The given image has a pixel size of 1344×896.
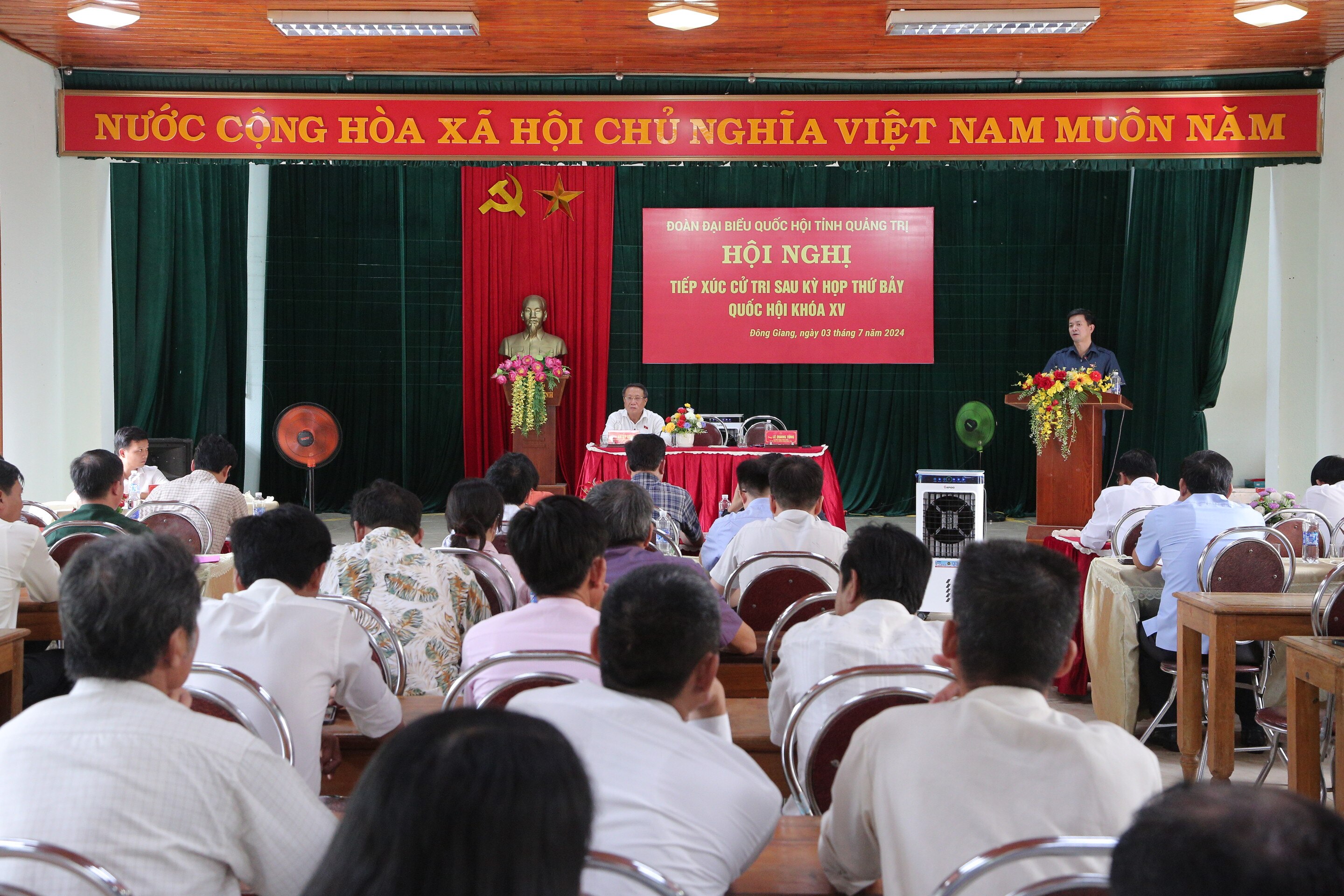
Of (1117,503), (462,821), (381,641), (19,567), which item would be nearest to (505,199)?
(1117,503)

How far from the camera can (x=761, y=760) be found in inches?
89.4

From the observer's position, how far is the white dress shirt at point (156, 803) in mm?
1180

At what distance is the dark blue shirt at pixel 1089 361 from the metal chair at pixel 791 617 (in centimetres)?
508

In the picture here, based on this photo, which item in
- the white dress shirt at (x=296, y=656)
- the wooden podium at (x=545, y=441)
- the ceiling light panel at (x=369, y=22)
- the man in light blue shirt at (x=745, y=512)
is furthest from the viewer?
the wooden podium at (x=545, y=441)

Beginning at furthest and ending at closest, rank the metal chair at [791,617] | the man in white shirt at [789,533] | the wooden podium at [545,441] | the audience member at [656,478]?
the wooden podium at [545,441]
the audience member at [656,478]
the man in white shirt at [789,533]
the metal chair at [791,617]

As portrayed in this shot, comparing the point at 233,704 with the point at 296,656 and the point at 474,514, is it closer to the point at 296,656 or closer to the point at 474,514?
the point at 296,656

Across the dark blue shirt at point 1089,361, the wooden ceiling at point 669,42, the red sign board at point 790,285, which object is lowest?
the dark blue shirt at point 1089,361

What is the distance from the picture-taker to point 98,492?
3.93m

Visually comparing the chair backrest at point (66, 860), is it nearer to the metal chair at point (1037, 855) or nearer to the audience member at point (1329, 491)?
the metal chair at point (1037, 855)

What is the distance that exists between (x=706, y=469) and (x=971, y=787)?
6.02 meters

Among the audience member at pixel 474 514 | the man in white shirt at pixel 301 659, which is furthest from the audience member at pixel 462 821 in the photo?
the audience member at pixel 474 514

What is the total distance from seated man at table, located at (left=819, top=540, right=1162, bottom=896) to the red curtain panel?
313 inches

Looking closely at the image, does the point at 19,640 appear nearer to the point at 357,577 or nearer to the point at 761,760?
the point at 357,577

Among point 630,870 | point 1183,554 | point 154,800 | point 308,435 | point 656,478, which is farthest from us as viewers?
point 308,435
